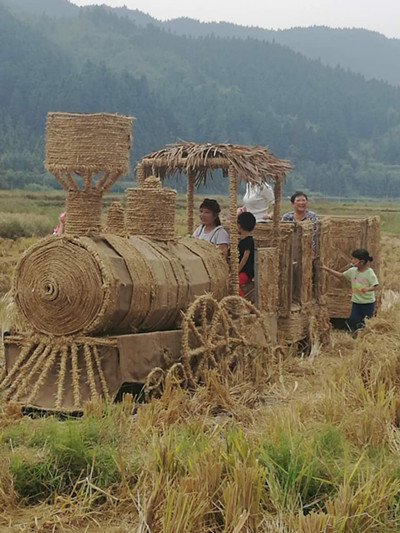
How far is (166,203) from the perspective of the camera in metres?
9.04

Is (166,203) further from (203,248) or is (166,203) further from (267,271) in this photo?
(267,271)

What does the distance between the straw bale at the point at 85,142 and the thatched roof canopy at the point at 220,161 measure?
177 centimetres

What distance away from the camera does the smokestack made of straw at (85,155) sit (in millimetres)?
7988

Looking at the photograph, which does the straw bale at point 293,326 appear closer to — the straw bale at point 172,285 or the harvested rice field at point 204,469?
the straw bale at point 172,285

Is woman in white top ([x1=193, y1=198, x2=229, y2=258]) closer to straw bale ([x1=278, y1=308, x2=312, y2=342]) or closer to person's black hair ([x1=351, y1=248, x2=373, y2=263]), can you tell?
straw bale ([x1=278, y1=308, x2=312, y2=342])

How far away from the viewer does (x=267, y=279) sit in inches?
412

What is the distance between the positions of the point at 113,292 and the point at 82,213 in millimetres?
872

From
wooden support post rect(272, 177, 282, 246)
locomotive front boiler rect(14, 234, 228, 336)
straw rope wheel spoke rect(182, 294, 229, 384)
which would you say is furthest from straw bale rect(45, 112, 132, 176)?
wooden support post rect(272, 177, 282, 246)

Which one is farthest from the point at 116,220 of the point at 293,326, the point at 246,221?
the point at 293,326

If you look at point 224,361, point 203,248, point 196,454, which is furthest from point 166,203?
point 196,454

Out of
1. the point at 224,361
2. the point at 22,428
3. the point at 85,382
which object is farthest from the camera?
the point at 224,361

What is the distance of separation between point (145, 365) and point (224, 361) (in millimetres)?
1105

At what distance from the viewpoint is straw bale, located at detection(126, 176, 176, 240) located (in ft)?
29.6

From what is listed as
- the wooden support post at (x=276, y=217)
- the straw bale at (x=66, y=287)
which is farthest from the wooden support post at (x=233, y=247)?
the straw bale at (x=66, y=287)
